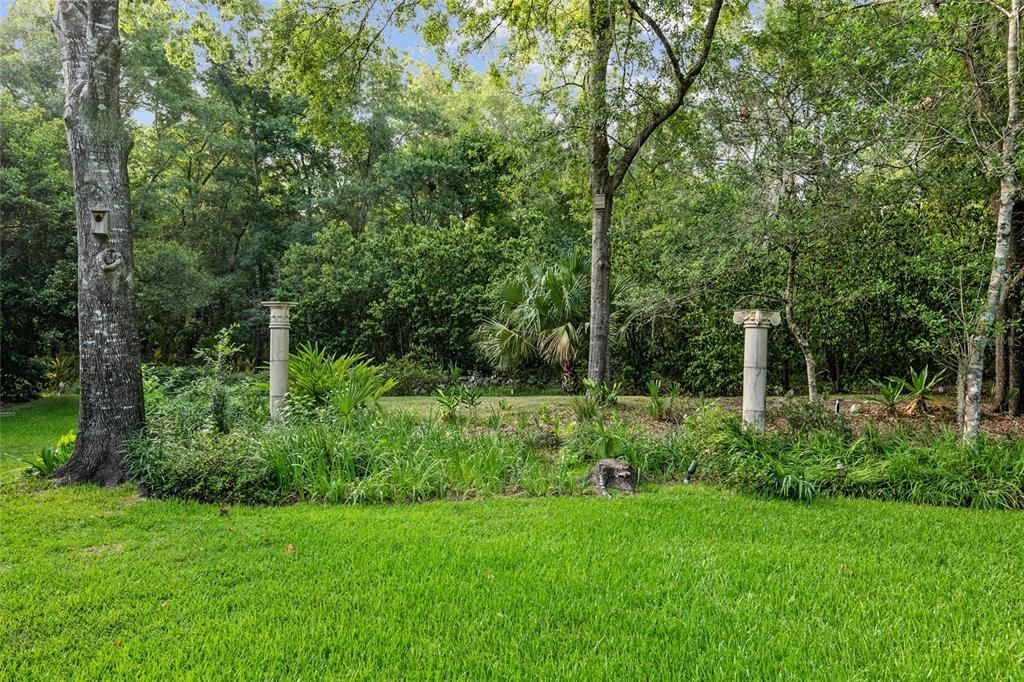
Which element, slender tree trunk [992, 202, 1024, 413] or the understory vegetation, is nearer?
the understory vegetation

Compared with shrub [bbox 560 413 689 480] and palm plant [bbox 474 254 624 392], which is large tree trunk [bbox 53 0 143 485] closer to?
shrub [bbox 560 413 689 480]

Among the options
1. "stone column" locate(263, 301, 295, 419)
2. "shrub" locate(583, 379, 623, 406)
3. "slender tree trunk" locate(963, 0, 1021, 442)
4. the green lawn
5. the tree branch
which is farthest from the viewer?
"shrub" locate(583, 379, 623, 406)

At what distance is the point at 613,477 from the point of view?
4223 millimetres

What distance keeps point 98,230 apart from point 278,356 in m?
2.03

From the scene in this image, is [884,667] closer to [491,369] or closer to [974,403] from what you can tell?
[974,403]

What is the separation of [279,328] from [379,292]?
507cm

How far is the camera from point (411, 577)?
2572mm

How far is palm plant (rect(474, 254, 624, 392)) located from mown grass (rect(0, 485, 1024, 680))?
441 centimetres

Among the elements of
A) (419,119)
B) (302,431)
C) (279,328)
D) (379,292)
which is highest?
(419,119)

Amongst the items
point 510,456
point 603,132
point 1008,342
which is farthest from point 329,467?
point 1008,342

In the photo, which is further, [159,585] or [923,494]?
[923,494]

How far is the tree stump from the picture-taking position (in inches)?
163

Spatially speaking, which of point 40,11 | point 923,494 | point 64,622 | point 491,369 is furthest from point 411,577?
point 40,11

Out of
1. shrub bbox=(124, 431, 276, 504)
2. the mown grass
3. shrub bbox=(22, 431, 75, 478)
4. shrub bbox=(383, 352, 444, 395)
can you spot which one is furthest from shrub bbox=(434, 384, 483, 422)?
shrub bbox=(22, 431, 75, 478)
